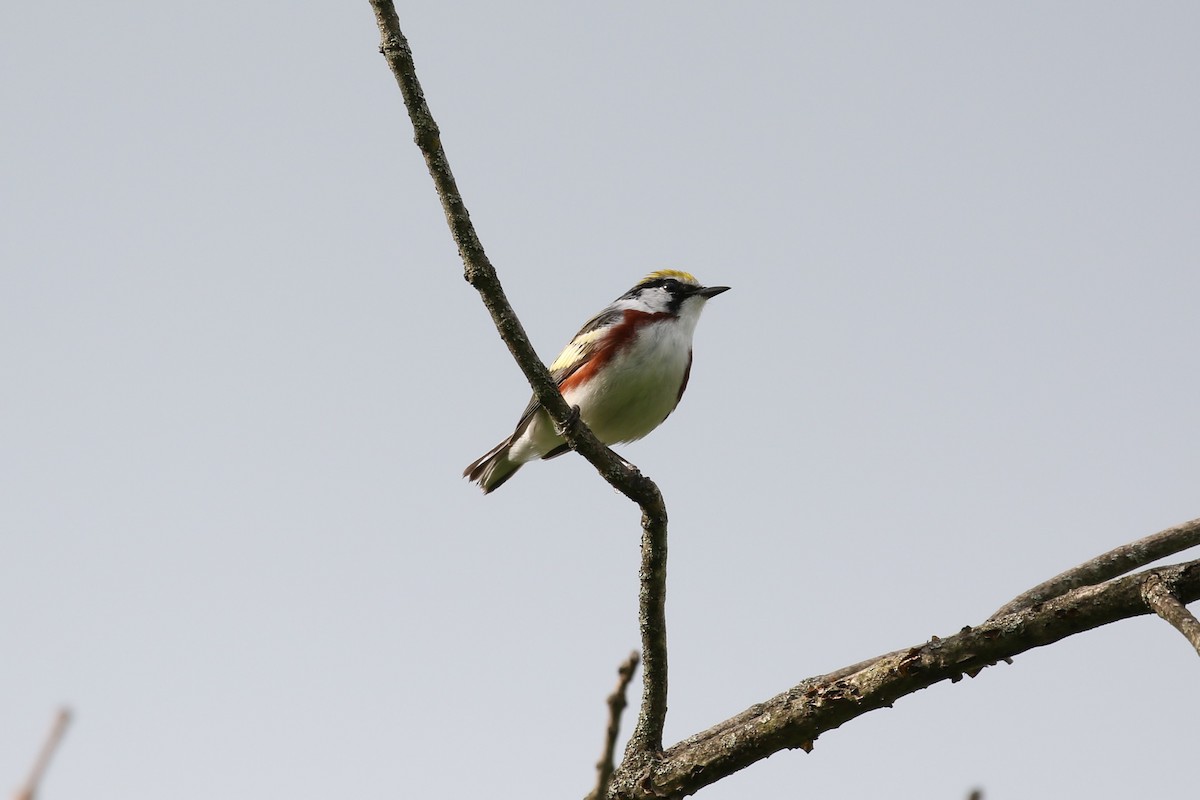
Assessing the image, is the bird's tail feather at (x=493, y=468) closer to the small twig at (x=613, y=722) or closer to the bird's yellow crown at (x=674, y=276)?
the bird's yellow crown at (x=674, y=276)

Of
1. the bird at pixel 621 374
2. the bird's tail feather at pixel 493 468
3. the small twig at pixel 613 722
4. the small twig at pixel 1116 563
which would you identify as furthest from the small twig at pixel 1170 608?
the bird's tail feather at pixel 493 468

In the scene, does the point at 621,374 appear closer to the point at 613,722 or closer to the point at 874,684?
the point at 874,684

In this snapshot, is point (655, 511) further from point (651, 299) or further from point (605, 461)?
point (651, 299)

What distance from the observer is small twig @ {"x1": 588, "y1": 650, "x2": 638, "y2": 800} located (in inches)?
78.5

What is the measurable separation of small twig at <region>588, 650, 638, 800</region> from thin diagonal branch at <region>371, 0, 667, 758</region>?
3.07 meters

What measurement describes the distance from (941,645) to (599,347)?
4888 mm

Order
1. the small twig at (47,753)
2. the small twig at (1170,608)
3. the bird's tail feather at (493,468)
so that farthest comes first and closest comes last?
the bird's tail feather at (493,468)
the small twig at (1170,608)
the small twig at (47,753)

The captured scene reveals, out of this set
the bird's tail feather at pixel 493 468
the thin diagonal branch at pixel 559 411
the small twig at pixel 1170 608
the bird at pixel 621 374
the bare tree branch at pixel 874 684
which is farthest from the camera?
the bird's tail feather at pixel 493 468

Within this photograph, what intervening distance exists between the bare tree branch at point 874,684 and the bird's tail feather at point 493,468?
15.4 feet

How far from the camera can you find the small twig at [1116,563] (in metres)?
4.62

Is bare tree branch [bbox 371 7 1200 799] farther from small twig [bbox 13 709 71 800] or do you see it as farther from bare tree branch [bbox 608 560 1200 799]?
small twig [bbox 13 709 71 800]

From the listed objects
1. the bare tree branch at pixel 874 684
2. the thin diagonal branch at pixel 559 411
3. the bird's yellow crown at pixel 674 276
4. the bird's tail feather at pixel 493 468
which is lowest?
the bare tree branch at pixel 874 684

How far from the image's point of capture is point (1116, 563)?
4.73 meters

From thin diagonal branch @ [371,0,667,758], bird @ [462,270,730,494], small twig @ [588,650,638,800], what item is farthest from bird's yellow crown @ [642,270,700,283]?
small twig @ [588,650,638,800]
